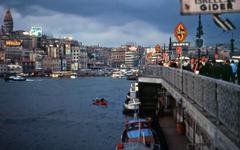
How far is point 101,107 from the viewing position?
89.0 meters

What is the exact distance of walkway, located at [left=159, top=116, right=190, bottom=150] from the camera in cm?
2772

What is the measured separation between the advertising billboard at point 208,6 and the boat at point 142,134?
69.1 ft

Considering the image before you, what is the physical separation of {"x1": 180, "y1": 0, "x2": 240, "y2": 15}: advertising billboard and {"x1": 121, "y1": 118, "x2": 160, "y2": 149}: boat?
21076 mm

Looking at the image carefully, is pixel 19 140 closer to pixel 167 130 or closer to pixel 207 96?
pixel 167 130

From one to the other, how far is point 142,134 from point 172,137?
8.35 feet

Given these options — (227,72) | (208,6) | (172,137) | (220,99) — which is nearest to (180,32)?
(227,72)

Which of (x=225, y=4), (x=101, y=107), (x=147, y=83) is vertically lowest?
(x=101, y=107)

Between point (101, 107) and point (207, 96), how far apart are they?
2951 inches

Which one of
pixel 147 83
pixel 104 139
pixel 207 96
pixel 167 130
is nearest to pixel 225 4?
pixel 207 96

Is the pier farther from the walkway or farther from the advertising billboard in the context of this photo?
the advertising billboard

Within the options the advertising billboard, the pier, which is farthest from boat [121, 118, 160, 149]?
the advertising billboard

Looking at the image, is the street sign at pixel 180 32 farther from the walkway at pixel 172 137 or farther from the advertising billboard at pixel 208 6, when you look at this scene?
the advertising billboard at pixel 208 6

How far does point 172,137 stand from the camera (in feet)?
101

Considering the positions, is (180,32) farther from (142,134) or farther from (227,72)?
(142,134)
